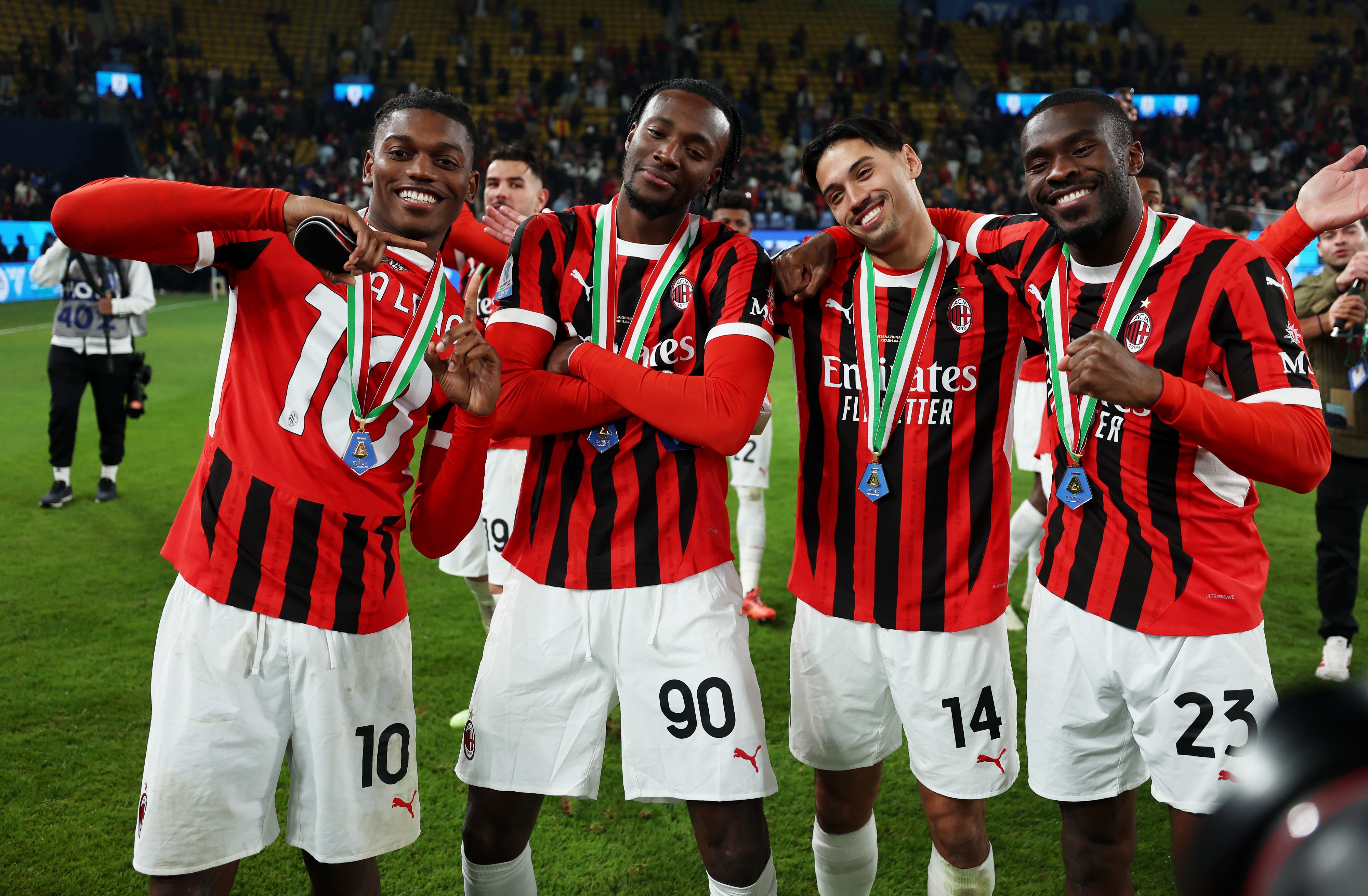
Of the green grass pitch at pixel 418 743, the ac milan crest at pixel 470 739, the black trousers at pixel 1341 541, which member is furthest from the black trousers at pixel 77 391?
the black trousers at pixel 1341 541

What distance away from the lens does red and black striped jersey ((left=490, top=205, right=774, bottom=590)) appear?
2461 mm

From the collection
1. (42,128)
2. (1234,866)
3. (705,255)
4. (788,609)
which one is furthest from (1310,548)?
(42,128)

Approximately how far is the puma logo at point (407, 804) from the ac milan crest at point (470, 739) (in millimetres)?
153

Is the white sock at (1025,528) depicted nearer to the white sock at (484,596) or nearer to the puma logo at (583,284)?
the white sock at (484,596)

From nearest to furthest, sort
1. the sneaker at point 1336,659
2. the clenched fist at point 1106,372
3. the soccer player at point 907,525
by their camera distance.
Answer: the clenched fist at point 1106,372 → the soccer player at point 907,525 → the sneaker at point 1336,659

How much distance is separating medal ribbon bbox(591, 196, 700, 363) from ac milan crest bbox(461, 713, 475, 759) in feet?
3.26

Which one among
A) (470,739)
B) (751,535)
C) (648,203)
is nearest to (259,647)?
(470,739)

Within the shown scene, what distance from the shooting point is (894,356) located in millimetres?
2674

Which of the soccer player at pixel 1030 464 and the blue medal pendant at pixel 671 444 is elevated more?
the blue medal pendant at pixel 671 444

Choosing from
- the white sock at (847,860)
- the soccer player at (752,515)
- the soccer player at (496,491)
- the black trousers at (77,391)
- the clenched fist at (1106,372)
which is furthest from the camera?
the black trousers at (77,391)

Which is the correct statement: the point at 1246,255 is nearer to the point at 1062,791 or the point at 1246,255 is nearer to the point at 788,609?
the point at 1062,791

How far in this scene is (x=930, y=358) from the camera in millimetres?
2652

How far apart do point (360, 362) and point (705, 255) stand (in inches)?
35.5

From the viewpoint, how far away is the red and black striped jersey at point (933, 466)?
2643mm
